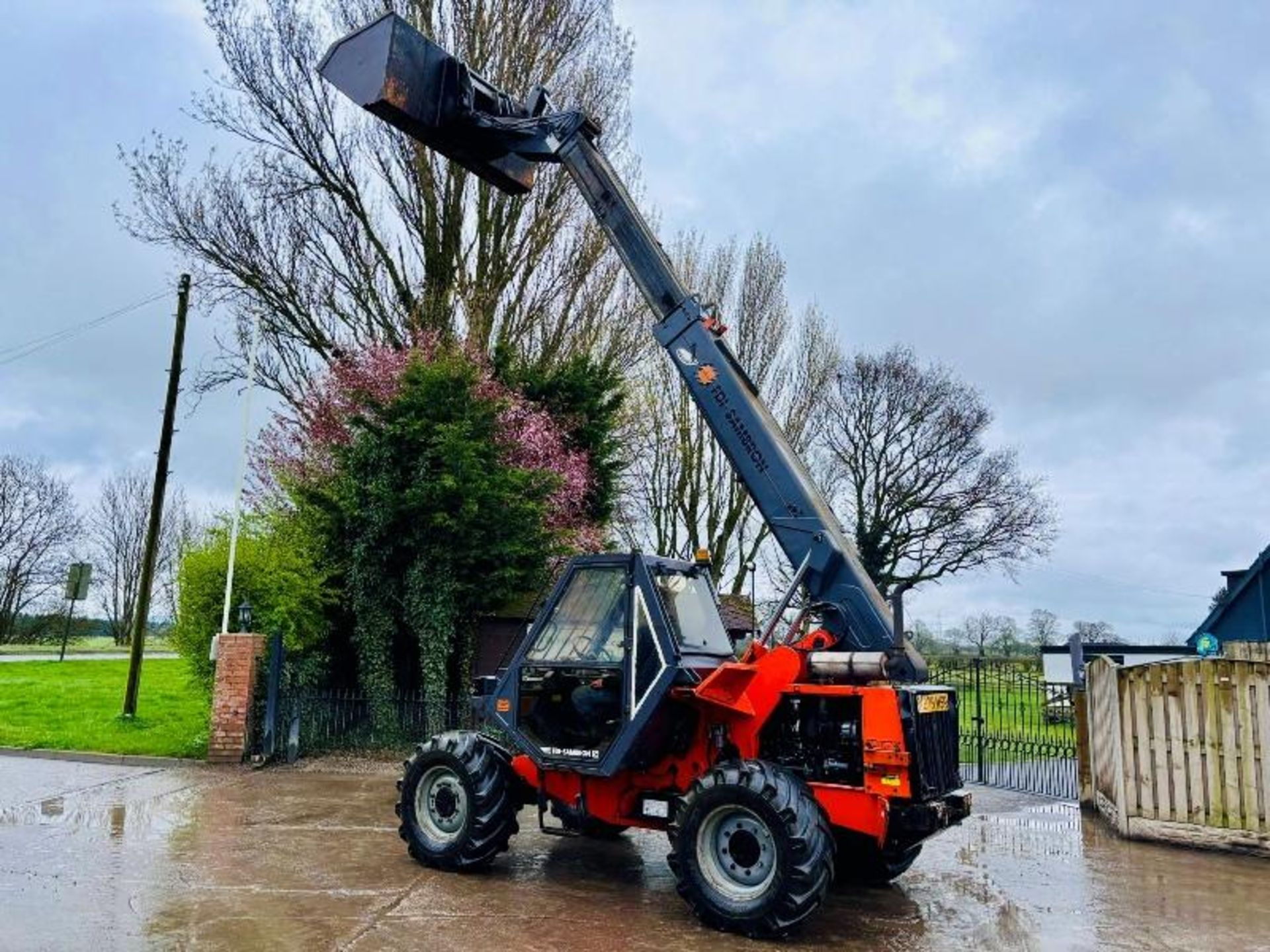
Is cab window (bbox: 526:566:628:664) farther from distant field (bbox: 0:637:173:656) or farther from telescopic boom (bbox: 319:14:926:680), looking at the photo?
distant field (bbox: 0:637:173:656)

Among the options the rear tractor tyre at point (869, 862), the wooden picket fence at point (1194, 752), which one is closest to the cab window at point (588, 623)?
the rear tractor tyre at point (869, 862)

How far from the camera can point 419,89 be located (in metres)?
8.20

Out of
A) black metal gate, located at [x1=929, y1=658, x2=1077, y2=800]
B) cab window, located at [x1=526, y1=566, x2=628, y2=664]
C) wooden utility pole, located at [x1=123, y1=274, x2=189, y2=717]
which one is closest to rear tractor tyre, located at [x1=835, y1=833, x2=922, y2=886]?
cab window, located at [x1=526, y1=566, x2=628, y2=664]

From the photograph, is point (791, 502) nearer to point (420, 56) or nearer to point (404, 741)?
point (420, 56)

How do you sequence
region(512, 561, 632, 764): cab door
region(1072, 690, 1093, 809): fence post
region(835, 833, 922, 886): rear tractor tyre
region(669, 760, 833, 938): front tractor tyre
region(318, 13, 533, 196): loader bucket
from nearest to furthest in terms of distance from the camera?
region(669, 760, 833, 938): front tractor tyre, region(512, 561, 632, 764): cab door, region(835, 833, 922, 886): rear tractor tyre, region(318, 13, 533, 196): loader bucket, region(1072, 690, 1093, 809): fence post

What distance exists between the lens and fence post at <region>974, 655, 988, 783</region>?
1227cm

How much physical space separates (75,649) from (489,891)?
1585 inches

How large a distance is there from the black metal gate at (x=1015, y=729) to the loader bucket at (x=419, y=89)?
810 cm

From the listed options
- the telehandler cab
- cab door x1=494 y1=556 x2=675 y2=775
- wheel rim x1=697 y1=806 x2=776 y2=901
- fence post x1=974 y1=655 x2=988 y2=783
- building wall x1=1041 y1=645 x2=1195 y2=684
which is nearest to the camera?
wheel rim x1=697 y1=806 x2=776 y2=901

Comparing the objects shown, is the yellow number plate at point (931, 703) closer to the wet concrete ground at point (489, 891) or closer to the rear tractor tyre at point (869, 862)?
the rear tractor tyre at point (869, 862)

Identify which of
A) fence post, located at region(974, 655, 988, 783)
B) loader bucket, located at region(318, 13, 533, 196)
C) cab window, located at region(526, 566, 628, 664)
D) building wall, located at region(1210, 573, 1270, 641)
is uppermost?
loader bucket, located at region(318, 13, 533, 196)

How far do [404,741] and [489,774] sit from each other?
22.8 ft

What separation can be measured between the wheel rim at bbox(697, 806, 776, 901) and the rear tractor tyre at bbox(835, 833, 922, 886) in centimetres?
125

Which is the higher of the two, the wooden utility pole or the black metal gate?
the wooden utility pole
